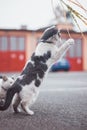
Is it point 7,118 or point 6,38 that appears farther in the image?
point 6,38

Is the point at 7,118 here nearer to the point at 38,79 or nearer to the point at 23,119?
the point at 23,119

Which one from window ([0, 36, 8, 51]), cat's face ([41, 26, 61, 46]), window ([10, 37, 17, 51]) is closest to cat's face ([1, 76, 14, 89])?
cat's face ([41, 26, 61, 46])

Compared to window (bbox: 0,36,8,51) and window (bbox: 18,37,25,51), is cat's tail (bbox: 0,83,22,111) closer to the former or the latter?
window (bbox: 0,36,8,51)

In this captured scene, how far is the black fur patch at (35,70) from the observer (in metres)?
4.10

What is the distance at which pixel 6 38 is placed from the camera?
27484mm

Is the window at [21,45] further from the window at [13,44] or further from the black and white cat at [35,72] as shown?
the black and white cat at [35,72]

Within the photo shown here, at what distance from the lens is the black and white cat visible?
402 centimetres

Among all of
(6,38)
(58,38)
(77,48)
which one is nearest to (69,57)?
(77,48)

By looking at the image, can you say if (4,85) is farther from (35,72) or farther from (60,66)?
(60,66)

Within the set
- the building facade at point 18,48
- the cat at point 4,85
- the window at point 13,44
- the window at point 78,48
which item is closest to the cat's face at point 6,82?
the cat at point 4,85

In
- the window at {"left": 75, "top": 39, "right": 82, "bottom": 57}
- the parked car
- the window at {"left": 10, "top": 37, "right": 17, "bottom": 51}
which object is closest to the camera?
the parked car

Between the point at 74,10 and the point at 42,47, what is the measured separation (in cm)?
118

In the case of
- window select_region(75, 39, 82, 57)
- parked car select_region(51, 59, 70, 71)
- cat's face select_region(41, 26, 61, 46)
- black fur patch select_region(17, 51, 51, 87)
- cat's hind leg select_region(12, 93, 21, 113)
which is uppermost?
cat's face select_region(41, 26, 61, 46)

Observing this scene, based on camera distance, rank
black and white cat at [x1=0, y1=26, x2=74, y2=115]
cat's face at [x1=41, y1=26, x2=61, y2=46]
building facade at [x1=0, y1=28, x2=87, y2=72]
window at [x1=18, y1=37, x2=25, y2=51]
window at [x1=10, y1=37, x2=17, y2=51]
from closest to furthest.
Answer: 1. black and white cat at [x1=0, y1=26, x2=74, y2=115]
2. cat's face at [x1=41, y1=26, x2=61, y2=46]
3. building facade at [x1=0, y1=28, x2=87, y2=72]
4. window at [x1=10, y1=37, x2=17, y2=51]
5. window at [x1=18, y1=37, x2=25, y2=51]
